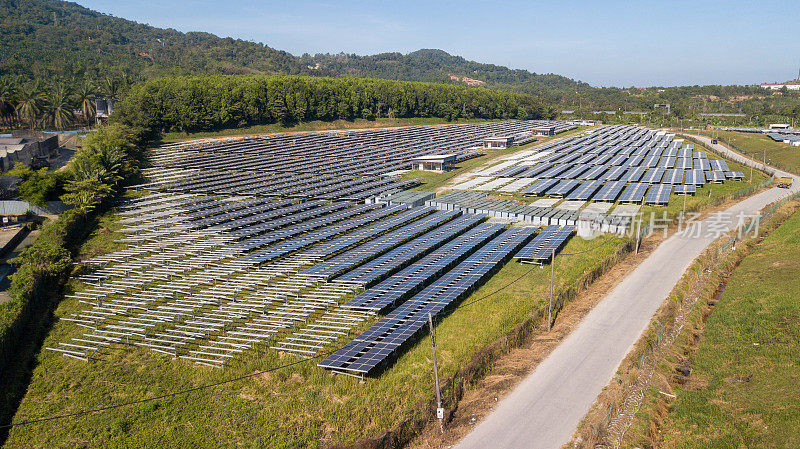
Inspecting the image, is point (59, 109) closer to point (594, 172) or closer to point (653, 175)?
point (594, 172)

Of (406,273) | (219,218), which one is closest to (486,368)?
(406,273)

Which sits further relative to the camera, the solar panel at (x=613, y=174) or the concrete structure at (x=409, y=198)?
the solar panel at (x=613, y=174)

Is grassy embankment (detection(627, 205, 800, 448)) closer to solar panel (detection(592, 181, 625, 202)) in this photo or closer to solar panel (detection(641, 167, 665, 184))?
solar panel (detection(592, 181, 625, 202))

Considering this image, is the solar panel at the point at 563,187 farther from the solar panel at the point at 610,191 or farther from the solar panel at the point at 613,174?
the solar panel at the point at 613,174

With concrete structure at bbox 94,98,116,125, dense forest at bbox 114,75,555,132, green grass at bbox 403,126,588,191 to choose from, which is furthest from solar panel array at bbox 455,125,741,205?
concrete structure at bbox 94,98,116,125

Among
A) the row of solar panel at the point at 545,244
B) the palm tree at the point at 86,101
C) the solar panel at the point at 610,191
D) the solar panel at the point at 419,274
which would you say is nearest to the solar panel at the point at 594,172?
the solar panel at the point at 610,191

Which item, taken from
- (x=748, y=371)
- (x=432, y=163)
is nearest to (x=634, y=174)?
(x=432, y=163)
